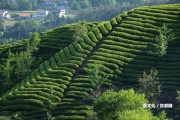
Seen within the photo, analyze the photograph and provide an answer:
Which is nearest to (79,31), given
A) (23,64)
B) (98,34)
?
(98,34)

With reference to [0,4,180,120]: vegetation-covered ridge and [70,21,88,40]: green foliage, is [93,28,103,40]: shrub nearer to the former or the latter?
[0,4,180,120]: vegetation-covered ridge

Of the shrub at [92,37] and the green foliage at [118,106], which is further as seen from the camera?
the shrub at [92,37]

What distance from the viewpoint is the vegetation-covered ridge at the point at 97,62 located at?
75.3 m

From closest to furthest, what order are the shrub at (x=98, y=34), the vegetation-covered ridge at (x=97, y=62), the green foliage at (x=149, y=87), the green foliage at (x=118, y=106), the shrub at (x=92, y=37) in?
the green foliage at (x=118, y=106)
the green foliage at (x=149, y=87)
the vegetation-covered ridge at (x=97, y=62)
the shrub at (x=92, y=37)
the shrub at (x=98, y=34)

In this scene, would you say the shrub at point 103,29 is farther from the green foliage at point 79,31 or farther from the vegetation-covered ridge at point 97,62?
the green foliage at point 79,31

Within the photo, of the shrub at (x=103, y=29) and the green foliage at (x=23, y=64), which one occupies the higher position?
the shrub at (x=103, y=29)

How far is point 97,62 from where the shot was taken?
84.1 metres

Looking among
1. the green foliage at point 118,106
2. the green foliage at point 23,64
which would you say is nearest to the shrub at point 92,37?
the green foliage at point 23,64

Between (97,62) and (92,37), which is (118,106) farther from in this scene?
(92,37)

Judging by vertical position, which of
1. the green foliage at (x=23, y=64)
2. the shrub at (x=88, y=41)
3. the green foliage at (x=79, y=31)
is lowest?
the green foliage at (x=23, y=64)

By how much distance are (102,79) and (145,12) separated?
28625 mm

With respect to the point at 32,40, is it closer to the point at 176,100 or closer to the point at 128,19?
the point at 128,19

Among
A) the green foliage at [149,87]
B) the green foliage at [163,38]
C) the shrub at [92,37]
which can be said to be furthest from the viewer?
the shrub at [92,37]

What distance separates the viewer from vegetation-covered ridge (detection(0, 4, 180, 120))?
75.3 meters
